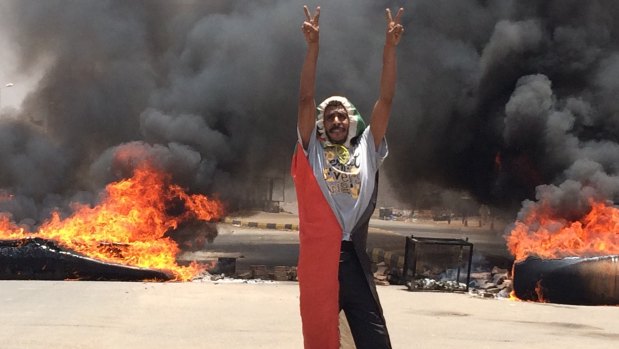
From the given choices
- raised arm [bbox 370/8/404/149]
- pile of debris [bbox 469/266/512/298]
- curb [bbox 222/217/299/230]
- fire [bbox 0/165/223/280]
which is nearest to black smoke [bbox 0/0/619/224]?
fire [bbox 0/165/223/280]

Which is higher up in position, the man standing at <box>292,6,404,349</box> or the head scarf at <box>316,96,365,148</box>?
the head scarf at <box>316,96,365,148</box>

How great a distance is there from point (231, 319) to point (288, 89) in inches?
410

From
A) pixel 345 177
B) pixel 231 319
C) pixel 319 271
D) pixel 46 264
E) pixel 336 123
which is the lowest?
pixel 231 319

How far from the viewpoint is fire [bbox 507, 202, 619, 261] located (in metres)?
12.3

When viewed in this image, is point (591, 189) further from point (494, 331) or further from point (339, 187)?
point (339, 187)

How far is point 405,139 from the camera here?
63.5ft

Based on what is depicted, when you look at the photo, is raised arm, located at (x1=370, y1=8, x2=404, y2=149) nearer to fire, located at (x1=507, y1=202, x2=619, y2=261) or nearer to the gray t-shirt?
the gray t-shirt

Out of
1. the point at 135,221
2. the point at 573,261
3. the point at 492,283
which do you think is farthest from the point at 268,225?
the point at 573,261

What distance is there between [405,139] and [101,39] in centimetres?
756

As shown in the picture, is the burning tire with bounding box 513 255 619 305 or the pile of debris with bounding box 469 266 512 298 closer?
the burning tire with bounding box 513 255 619 305

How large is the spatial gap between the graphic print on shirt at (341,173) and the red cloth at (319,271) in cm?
8

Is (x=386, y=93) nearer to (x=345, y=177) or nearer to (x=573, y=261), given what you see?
(x=345, y=177)

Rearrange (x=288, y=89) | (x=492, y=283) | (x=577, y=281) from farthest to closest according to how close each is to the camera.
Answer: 1. (x=288, y=89)
2. (x=492, y=283)
3. (x=577, y=281)

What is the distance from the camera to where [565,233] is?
1316 centimetres
